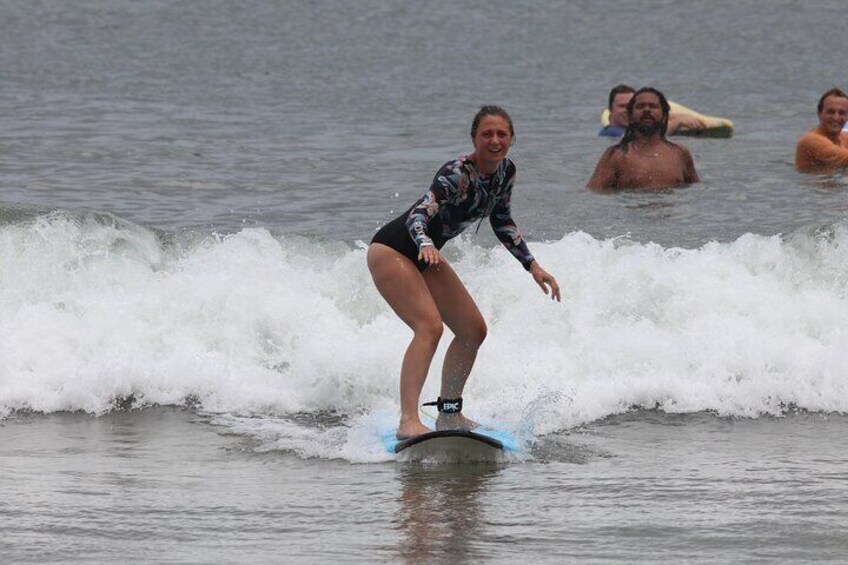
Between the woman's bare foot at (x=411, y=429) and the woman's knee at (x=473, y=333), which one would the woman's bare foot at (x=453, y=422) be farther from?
the woman's knee at (x=473, y=333)

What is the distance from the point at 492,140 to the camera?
289 inches

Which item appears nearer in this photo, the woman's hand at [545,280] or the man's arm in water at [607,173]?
the woman's hand at [545,280]

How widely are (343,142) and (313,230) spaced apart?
6.12 meters

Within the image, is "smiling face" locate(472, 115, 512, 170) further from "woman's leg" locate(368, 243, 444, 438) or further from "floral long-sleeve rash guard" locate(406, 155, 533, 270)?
"woman's leg" locate(368, 243, 444, 438)

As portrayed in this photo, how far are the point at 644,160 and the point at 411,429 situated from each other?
756cm

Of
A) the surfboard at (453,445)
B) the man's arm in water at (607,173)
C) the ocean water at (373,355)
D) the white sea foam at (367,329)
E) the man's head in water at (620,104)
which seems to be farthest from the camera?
the man's head in water at (620,104)

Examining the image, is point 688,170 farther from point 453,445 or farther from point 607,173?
Answer: point 453,445

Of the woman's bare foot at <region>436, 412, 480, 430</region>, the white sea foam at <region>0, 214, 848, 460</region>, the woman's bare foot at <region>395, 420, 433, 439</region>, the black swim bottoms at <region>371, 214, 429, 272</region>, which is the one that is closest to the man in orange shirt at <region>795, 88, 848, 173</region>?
the white sea foam at <region>0, 214, 848, 460</region>

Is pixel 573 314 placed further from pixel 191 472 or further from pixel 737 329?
pixel 191 472

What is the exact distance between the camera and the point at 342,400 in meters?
9.14

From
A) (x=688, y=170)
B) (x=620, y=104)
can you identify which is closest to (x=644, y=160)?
(x=688, y=170)

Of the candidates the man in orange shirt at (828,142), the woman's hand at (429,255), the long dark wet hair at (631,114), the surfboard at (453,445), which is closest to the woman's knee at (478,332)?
the surfboard at (453,445)

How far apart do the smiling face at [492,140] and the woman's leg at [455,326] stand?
0.59m

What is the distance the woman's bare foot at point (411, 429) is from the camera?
744 cm
